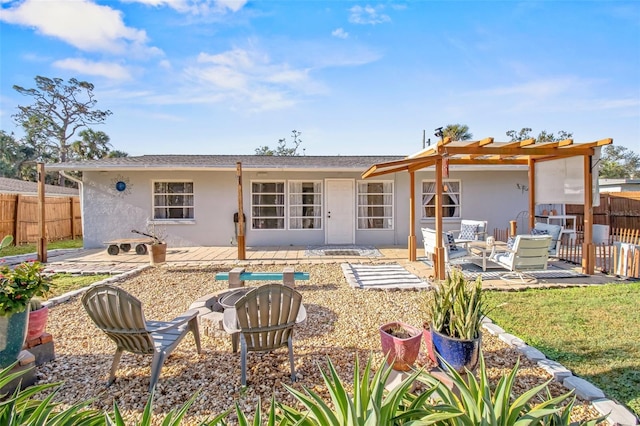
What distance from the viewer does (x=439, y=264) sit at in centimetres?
638

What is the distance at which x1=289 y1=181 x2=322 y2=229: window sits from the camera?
1123 cm

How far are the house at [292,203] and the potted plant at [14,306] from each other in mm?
7894

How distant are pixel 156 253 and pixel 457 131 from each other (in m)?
21.3

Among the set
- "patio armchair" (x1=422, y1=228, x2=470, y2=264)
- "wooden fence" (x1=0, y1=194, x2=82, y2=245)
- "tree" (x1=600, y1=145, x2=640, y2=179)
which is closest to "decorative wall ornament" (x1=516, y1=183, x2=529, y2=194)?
"patio armchair" (x1=422, y1=228, x2=470, y2=264)

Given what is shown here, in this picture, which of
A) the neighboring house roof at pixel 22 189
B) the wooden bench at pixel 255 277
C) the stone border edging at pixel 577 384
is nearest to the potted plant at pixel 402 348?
the stone border edging at pixel 577 384

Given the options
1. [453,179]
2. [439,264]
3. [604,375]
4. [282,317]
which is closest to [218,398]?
[282,317]

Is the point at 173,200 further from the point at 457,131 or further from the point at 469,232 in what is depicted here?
the point at 457,131

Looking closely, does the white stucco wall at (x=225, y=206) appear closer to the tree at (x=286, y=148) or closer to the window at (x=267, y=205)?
the window at (x=267, y=205)

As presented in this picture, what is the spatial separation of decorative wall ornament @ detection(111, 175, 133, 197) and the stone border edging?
1091cm

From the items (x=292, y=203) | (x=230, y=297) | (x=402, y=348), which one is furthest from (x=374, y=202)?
(x=402, y=348)

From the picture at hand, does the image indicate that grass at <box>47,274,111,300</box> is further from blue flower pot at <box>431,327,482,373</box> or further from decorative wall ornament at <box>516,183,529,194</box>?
decorative wall ornament at <box>516,183,529,194</box>

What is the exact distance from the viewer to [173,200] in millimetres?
10961

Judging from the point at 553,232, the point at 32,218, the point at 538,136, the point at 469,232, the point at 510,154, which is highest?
the point at 538,136

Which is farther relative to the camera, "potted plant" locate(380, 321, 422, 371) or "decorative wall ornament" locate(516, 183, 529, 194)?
"decorative wall ornament" locate(516, 183, 529, 194)
